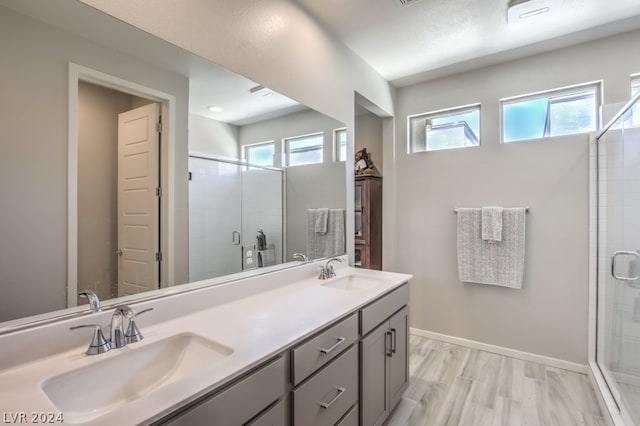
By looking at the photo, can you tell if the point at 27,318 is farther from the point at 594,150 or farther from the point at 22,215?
the point at 594,150

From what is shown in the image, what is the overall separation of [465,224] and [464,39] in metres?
1.59

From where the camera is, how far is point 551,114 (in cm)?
273

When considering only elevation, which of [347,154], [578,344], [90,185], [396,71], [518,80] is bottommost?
[578,344]

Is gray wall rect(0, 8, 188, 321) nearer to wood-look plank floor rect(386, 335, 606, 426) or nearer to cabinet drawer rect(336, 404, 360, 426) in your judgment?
cabinet drawer rect(336, 404, 360, 426)

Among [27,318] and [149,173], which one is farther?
[149,173]

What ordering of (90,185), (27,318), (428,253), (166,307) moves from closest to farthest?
(27,318) → (90,185) → (166,307) → (428,253)

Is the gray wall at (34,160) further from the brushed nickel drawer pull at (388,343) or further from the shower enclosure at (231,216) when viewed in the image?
the brushed nickel drawer pull at (388,343)

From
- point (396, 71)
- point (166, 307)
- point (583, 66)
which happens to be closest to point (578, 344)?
point (583, 66)

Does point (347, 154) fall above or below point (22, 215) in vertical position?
above

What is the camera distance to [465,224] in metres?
2.99

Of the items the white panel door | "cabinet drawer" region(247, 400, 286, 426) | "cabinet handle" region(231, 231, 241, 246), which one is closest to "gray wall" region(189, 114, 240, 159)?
the white panel door

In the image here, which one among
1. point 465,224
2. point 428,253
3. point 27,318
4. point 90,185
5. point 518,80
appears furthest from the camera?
point 428,253

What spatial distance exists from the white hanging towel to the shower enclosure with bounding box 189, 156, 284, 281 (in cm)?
187

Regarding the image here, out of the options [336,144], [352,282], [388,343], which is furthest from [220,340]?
[336,144]
